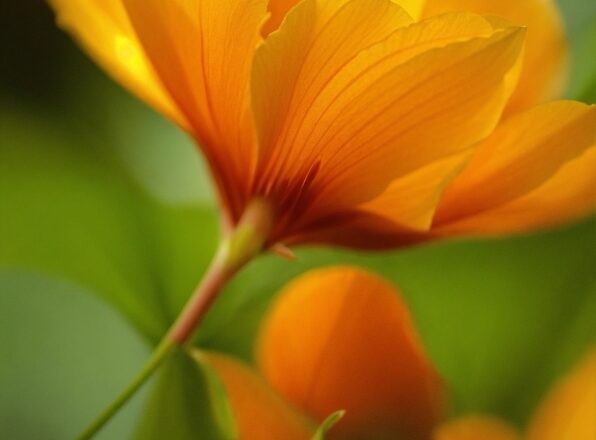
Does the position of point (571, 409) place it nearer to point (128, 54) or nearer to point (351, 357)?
point (351, 357)

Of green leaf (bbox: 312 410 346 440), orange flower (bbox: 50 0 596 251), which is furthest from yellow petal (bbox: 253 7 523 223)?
green leaf (bbox: 312 410 346 440)

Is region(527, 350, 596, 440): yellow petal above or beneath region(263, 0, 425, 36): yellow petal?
beneath

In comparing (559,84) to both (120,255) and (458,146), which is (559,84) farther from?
(120,255)

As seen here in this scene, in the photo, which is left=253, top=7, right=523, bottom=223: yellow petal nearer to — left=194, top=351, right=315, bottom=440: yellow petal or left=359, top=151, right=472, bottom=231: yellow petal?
left=359, top=151, right=472, bottom=231: yellow petal

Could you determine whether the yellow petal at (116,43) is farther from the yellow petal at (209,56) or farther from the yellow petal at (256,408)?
the yellow petal at (256,408)

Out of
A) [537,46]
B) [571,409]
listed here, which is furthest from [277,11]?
[571,409]

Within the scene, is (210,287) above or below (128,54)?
below
